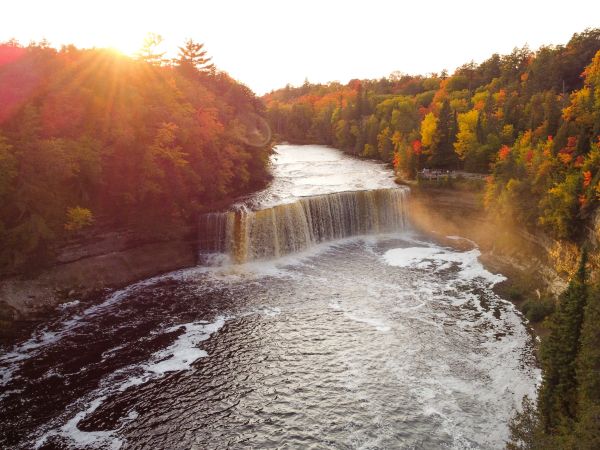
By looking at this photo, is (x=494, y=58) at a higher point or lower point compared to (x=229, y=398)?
higher

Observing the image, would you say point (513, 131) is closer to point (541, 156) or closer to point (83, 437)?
point (541, 156)

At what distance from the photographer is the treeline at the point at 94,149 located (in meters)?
26.5

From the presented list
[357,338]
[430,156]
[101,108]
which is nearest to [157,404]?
[357,338]

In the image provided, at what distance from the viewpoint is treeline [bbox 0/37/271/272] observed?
26.5 m

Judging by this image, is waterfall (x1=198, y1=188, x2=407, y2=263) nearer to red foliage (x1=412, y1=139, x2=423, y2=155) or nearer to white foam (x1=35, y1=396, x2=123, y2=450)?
red foliage (x1=412, y1=139, x2=423, y2=155)

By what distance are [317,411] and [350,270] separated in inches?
659

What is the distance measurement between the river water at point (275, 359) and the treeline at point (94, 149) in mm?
4744

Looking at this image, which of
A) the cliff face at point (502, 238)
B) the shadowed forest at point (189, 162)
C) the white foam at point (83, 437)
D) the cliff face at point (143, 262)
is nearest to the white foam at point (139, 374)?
the white foam at point (83, 437)

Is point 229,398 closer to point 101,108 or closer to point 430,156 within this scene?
point 101,108

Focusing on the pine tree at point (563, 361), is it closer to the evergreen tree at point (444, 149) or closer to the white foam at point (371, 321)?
the white foam at point (371, 321)

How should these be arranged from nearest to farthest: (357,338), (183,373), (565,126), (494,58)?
(183,373)
(357,338)
(565,126)
(494,58)

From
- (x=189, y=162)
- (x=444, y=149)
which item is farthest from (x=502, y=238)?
(x=189, y=162)

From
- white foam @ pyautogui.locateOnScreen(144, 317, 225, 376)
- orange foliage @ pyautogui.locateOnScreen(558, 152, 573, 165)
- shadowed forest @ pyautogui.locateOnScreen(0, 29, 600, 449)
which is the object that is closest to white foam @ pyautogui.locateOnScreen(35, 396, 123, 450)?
white foam @ pyautogui.locateOnScreen(144, 317, 225, 376)

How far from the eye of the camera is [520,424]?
1656cm
